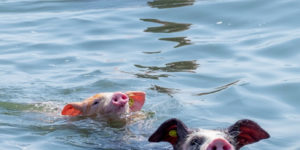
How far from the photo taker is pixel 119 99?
832 cm

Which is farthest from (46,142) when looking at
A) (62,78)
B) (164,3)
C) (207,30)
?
(164,3)

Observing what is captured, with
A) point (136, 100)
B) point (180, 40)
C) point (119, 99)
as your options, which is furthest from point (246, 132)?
point (180, 40)

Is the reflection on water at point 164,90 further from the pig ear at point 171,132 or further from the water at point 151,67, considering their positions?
the pig ear at point 171,132

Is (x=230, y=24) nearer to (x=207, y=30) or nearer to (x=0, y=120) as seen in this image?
(x=207, y=30)

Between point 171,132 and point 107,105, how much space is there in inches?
77.3

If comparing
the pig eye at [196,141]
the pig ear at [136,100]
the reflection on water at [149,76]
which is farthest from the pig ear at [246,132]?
the reflection on water at [149,76]

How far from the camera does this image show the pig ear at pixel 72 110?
8688 mm

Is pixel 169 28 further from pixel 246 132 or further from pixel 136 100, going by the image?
pixel 246 132

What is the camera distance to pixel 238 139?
6586 millimetres

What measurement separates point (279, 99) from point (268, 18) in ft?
12.4

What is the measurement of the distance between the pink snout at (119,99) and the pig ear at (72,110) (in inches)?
23.3

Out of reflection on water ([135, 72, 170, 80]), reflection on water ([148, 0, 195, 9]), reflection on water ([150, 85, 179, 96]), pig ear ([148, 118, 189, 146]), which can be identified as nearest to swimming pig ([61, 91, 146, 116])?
reflection on water ([150, 85, 179, 96])

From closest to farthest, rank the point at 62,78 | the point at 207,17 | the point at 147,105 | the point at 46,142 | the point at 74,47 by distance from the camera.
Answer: the point at 46,142 < the point at 147,105 < the point at 62,78 < the point at 74,47 < the point at 207,17

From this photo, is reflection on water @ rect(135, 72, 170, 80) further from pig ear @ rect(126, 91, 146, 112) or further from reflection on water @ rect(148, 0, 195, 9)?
reflection on water @ rect(148, 0, 195, 9)
